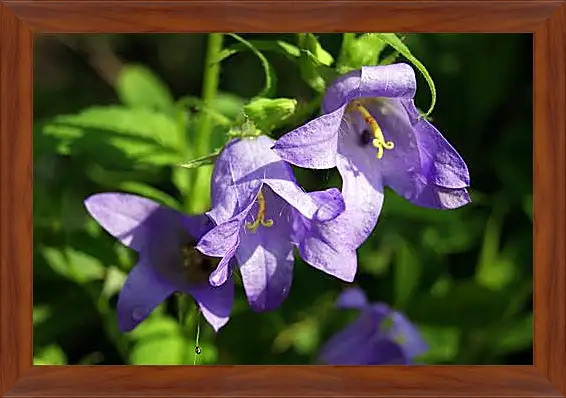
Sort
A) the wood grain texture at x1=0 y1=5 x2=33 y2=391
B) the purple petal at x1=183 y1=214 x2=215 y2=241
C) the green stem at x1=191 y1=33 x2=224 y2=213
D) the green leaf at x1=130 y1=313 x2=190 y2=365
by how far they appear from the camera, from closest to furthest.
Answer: the wood grain texture at x1=0 y1=5 x2=33 y2=391
the purple petal at x1=183 y1=214 x2=215 y2=241
the green stem at x1=191 y1=33 x2=224 y2=213
the green leaf at x1=130 y1=313 x2=190 y2=365

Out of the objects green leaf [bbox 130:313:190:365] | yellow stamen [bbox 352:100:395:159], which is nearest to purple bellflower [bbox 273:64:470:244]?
yellow stamen [bbox 352:100:395:159]

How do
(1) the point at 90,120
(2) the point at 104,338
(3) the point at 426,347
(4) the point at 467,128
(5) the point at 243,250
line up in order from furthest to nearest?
(4) the point at 467,128 → (2) the point at 104,338 → (3) the point at 426,347 → (1) the point at 90,120 → (5) the point at 243,250

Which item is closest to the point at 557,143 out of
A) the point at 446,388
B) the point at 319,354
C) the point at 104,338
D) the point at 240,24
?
the point at 446,388

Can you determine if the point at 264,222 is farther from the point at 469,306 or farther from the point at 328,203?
the point at 469,306

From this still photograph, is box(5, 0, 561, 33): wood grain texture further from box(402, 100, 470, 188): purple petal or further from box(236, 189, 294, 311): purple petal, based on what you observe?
box(236, 189, 294, 311): purple petal

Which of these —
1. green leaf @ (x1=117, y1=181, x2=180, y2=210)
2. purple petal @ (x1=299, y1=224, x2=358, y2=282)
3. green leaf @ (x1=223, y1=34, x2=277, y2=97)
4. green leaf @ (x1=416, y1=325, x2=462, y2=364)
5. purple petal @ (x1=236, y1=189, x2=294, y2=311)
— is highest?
green leaf @ (x1=223, y1=34, x2=277, y2=97)

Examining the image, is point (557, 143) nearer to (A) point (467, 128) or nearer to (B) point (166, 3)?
(B) point (166, 3)

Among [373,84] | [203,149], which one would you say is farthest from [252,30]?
[203,149]
